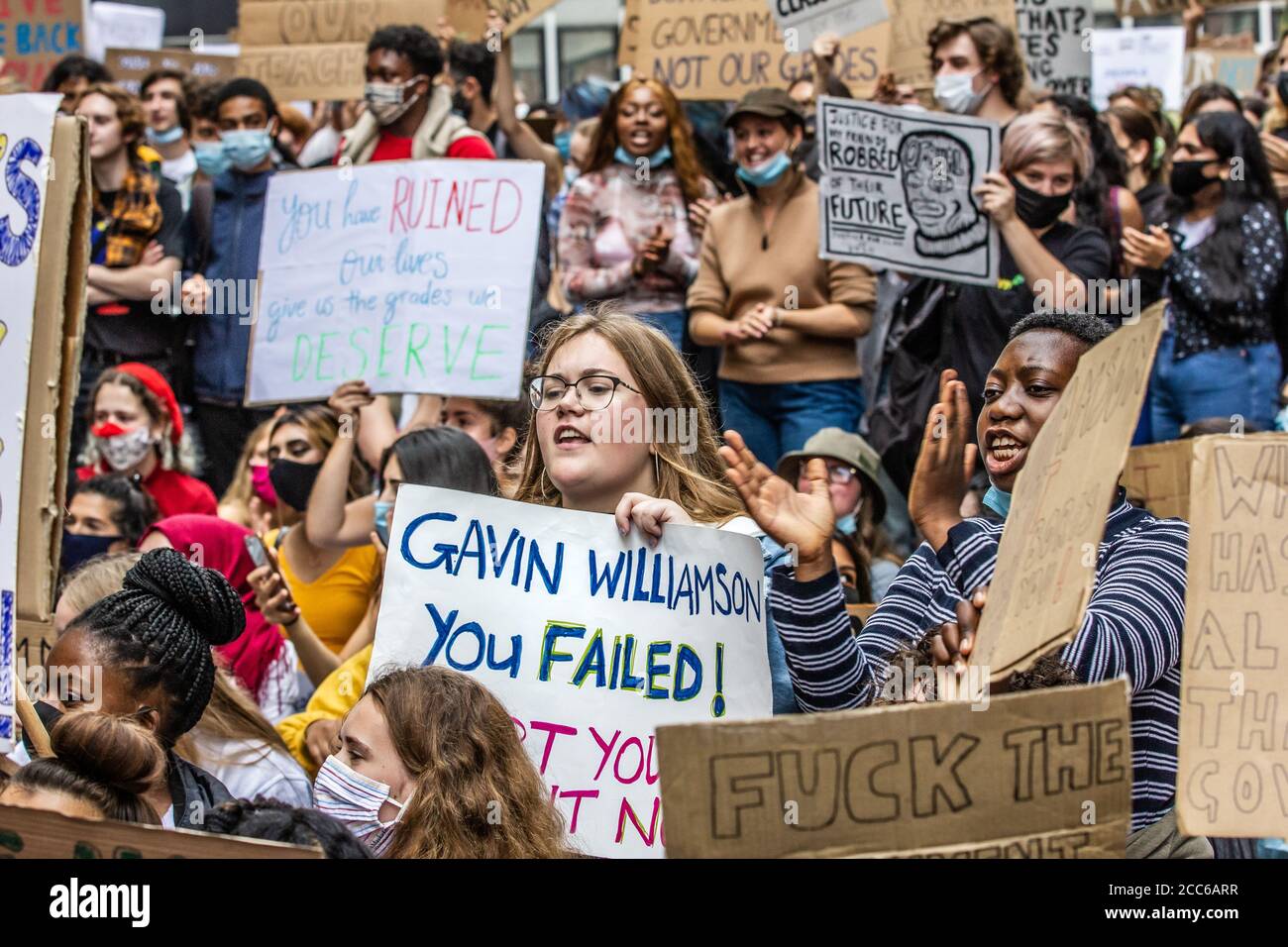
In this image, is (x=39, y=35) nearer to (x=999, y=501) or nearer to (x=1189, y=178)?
(x=1189, y=178)

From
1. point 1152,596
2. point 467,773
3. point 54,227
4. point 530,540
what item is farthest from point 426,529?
point 1152,596

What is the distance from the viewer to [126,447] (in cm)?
695

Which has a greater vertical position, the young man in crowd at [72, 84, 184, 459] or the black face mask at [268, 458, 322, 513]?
the young man in crowd at [72, 84, 184, 459]

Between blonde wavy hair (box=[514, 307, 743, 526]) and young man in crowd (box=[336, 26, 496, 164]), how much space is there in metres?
4.06

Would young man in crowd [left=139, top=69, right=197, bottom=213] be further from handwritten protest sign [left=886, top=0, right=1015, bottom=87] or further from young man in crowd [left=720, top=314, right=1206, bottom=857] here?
young man in crowd [left=720, top=314, right=1206, bottom=857]

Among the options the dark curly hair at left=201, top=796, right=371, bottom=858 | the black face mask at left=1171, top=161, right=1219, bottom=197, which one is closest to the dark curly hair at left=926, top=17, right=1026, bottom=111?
the black face mask at left=1171, top=161, right=1219, bottom=197

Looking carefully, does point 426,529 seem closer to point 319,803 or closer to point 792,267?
point 319,803

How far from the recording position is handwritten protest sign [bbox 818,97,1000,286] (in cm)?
646

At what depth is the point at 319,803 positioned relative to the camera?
3.42 m

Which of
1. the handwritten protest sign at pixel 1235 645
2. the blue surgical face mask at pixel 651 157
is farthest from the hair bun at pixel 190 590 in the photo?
the blue surgical face mask at pixel 651 157

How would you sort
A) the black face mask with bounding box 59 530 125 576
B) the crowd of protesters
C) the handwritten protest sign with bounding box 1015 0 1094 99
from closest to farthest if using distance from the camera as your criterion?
the crowd of protesters → the black face mask with bounding box 59 530 125 576 → the handwritten protest sign with bounding box 1015 0 1094 99

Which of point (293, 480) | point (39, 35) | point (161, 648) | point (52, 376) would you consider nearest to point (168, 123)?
point (39, 35)

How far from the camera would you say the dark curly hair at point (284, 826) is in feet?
9.46

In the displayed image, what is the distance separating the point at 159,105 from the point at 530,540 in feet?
23.2
